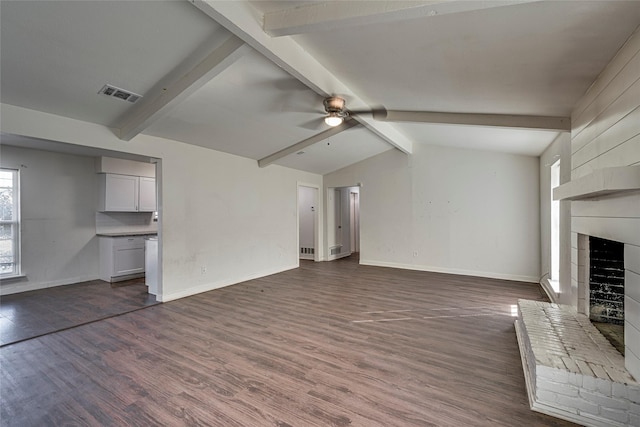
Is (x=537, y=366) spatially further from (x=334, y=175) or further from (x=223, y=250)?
(x=334, y=175)

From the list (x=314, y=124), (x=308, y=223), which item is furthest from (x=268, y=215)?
(x=314, y=124)

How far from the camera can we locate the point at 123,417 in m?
1.82

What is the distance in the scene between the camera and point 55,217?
5.22m

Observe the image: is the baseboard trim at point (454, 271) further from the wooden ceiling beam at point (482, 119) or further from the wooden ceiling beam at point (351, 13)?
the wooden ceiling beam at point (351, 13)

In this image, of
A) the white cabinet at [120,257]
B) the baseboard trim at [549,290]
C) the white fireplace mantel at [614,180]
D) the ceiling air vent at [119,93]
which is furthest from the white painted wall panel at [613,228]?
the white cabinet at [120,257]

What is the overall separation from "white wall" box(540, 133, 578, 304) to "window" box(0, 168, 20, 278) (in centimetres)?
792

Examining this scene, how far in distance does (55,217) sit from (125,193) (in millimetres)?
1160

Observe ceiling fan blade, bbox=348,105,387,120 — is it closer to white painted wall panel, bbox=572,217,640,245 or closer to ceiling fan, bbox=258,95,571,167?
ceiling fan, bbox=258,95,571,167

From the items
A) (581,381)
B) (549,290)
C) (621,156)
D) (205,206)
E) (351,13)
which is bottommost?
(549,290)

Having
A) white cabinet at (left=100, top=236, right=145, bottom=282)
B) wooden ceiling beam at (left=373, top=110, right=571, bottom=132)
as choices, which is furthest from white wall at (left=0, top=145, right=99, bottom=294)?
wooden ceiling beam at (left=373, top=110, right=571, bottom=132)

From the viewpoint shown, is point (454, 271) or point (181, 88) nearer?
point (181, 88)

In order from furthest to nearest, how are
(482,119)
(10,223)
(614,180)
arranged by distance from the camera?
(10,223)
(482,119)
(614,180)

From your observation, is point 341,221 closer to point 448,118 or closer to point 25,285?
point 448,118

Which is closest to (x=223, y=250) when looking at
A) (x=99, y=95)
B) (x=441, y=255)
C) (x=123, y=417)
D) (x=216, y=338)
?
(x=216, y=338)
